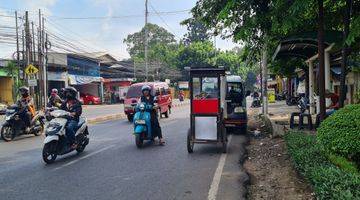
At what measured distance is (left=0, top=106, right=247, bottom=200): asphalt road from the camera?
6.51 meters

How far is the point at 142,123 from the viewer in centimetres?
1132

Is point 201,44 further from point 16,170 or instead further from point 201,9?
point 16,170

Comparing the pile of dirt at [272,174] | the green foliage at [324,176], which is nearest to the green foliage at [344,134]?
the green foliage at [324,176]

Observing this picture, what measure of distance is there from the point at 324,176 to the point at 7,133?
11.1 m

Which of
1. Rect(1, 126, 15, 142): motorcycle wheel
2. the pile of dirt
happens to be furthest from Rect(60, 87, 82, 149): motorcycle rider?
Rect(1, 126, 15, 142): motorcycle wheel

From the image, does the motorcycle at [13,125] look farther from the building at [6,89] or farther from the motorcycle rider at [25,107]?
the building at [6,89]

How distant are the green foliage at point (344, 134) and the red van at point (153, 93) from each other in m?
14.0

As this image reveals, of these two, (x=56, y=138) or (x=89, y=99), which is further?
(x=89, y=99)

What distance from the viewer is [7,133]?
540 inches

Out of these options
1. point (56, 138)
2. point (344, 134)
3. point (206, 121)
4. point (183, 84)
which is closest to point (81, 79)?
point (183, 84)

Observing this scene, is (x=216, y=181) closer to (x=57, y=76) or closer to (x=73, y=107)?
(x=73, y=107)

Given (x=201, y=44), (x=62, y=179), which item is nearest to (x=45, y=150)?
(x=62, y=179)

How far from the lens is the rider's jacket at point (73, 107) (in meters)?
9.98

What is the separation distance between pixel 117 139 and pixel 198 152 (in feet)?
12.8
